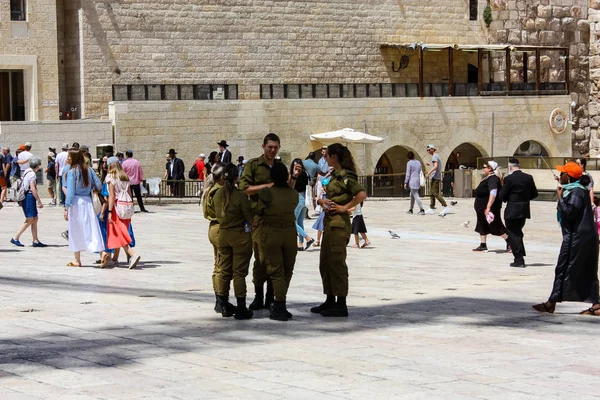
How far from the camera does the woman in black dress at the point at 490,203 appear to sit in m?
17.1

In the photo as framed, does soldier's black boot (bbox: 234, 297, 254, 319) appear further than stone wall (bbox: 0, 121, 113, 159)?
No

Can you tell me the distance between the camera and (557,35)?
42.6 m

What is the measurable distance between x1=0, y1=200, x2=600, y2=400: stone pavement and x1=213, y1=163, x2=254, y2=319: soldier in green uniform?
0.23 meters

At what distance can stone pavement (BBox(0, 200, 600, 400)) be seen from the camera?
24.9 ft

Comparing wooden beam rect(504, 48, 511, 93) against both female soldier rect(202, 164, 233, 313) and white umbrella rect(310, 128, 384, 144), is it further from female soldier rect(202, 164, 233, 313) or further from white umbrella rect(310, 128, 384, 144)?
female soldier rect(202, 164, 233, 313)

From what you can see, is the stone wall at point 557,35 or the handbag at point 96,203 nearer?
the handbag at point 96,203

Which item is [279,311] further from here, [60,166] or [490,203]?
[60,166]

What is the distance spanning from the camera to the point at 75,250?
48.4 feet

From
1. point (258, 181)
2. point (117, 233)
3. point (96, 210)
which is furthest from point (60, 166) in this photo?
point (258, 181)

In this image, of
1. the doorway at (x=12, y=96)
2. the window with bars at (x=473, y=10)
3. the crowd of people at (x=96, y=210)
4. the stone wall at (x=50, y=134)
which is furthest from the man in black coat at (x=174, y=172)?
the window with bars at (x=473, y=10)

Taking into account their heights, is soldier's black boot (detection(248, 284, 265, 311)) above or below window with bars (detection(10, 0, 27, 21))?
below

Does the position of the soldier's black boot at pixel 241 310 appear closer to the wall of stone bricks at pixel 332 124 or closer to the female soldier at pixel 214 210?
the female soldier at pixel 214 210

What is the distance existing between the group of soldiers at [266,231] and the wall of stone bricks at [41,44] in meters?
21.9

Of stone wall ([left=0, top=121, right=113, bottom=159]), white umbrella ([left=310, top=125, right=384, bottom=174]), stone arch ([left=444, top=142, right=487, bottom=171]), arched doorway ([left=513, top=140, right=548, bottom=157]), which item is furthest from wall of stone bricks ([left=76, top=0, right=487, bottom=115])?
arched doorway ([left=513, top=140, right=548, bottom=157])
